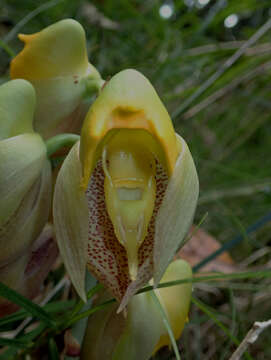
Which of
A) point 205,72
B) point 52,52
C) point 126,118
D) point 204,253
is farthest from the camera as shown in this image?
point 205,72

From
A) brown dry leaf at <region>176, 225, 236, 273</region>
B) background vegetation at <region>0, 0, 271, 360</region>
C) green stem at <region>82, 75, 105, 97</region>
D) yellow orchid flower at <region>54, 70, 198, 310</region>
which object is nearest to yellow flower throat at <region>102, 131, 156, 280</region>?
yellow orchid flower at <region>54, 70, 198, 310</region>

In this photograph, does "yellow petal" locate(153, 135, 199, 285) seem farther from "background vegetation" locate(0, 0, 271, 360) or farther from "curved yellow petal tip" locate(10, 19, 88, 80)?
"background vegetation" locate(0, 0, 271, 360)

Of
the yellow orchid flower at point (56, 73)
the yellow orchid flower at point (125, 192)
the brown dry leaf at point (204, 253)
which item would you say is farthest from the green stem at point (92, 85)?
the brown dry leaf at point (204, 253)

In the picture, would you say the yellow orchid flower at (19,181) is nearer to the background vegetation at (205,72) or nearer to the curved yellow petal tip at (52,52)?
the curved yellow petal tip at (52,52)

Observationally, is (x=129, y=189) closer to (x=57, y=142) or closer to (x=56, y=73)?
(x=57, y=142)

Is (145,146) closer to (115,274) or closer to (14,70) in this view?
(115,274)

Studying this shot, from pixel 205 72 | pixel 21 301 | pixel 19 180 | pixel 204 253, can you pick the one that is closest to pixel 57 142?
pixel 19 180
